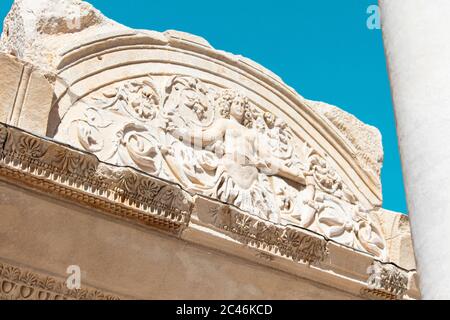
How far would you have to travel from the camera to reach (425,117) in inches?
99.2

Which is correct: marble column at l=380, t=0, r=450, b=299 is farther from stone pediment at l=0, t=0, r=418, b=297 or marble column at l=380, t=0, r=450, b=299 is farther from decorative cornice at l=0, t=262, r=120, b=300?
decorative cornice at l=0, t=262, r=120, b=300

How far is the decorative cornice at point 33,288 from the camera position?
4672 millimetres

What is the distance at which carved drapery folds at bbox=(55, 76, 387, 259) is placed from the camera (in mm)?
5281

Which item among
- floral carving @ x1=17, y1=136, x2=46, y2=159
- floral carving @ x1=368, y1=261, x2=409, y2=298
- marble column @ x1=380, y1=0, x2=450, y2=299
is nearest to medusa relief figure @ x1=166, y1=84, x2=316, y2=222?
floral carving @ x1=368, y1=261, x2=409, y2=298

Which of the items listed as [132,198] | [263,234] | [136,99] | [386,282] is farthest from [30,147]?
[386,282]

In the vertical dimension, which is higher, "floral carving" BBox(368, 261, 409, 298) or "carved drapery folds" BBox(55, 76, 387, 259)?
"carved drapery folds" BBox(55, 76, 387, 259)

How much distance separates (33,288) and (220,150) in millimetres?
1717

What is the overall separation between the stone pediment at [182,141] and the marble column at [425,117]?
2.36 m

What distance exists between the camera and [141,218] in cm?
486

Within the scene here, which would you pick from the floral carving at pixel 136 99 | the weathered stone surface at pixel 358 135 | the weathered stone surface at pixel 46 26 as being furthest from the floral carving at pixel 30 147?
the weathered stone surface at pixel 358 135

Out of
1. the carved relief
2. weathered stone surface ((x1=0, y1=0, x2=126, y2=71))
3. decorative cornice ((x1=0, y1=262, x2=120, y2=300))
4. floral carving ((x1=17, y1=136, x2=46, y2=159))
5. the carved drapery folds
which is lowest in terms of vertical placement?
decorative cornice ((x1=0, y1=262, x2=120, y2=300))

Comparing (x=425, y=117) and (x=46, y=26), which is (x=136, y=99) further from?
(x=425, y=117)

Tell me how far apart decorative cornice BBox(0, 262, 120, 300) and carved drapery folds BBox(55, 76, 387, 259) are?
2.75ft
